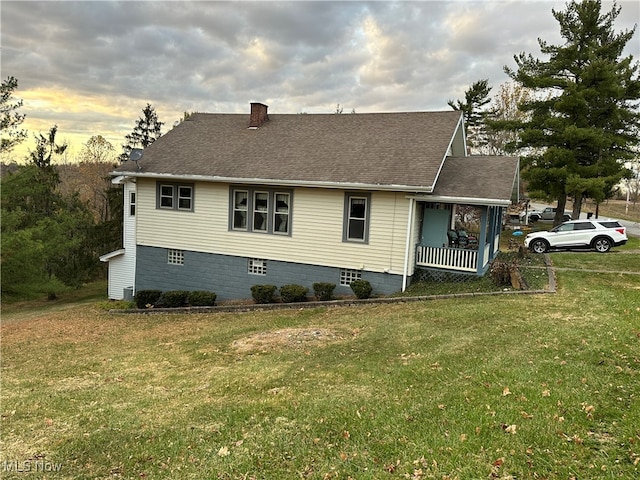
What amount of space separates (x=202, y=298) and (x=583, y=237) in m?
16.8

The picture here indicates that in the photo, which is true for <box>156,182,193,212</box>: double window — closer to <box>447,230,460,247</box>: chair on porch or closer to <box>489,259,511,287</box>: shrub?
<box>447,230,460,247</box>: chair on porch

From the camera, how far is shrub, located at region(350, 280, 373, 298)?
14.6 metres

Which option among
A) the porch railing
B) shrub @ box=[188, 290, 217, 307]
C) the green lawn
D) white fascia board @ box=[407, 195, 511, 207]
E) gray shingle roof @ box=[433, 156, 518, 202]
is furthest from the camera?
shrub @ box=[188, 290, 217, 307]

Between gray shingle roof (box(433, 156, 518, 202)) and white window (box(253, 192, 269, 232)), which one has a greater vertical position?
gray shingle roof (box(433, 156, 518, 202))

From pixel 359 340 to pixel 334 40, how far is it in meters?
15.5

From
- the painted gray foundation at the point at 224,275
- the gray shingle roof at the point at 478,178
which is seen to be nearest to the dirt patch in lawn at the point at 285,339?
the painted gray foundation at the point at 224,275

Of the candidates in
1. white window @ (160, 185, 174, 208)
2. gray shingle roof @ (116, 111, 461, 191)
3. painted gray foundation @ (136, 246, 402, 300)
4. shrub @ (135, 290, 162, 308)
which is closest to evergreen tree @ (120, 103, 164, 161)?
gray shingle roof @ (116, 111, 461, 191)

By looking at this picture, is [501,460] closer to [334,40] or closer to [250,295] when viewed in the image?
[250,295]

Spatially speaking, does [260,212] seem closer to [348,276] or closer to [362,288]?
[348,276]

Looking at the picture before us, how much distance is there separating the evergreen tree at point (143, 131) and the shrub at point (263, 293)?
33.5 metres

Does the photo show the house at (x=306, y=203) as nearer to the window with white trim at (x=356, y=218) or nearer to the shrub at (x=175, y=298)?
the window with white trim at (x=356, y=218)

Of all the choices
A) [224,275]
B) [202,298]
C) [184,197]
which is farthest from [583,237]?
[184,197]

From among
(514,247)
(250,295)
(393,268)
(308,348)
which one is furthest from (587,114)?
(308,348)

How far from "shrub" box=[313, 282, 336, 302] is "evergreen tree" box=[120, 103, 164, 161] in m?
35.0
